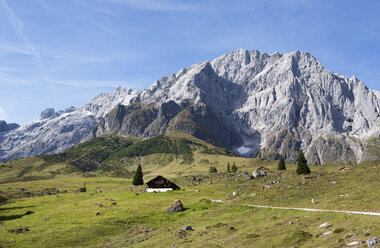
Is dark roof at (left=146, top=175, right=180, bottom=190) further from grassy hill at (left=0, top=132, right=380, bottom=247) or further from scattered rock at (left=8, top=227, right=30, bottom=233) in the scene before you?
scattered rock at (left=8, top=227, right=30, bottom=233)

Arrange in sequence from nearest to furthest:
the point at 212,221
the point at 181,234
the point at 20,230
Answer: the point at 181,234 < the point at 212,221 < the point at 20,230

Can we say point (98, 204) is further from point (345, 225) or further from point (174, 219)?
point (345, 225)

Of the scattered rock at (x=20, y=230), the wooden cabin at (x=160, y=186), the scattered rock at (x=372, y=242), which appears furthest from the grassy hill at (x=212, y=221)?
the wooden cabin at (x=160, y=186)

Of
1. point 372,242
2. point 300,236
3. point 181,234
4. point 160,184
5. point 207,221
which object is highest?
point 372,242

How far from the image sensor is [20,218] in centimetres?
6397

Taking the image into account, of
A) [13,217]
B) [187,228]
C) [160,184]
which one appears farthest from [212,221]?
[160,184]

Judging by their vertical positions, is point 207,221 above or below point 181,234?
above

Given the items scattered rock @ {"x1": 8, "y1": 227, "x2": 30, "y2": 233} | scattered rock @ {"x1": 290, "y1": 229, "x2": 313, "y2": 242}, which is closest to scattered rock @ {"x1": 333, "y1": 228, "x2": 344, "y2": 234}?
scattered rock @ {"x1": 290, "y1": 229, "x2": 313, "y2": 242}

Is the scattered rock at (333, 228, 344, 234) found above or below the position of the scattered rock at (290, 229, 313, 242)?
above

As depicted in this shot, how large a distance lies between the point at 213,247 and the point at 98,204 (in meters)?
47.6

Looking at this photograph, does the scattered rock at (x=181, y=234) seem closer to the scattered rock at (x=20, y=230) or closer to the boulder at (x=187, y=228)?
the boulder at (x=187, y=228)

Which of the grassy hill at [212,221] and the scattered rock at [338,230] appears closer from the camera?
the scattered rock at [338,230]

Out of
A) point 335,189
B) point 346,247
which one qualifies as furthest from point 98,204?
point 346,247

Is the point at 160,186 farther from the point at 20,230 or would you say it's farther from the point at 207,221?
the point at 207,221
